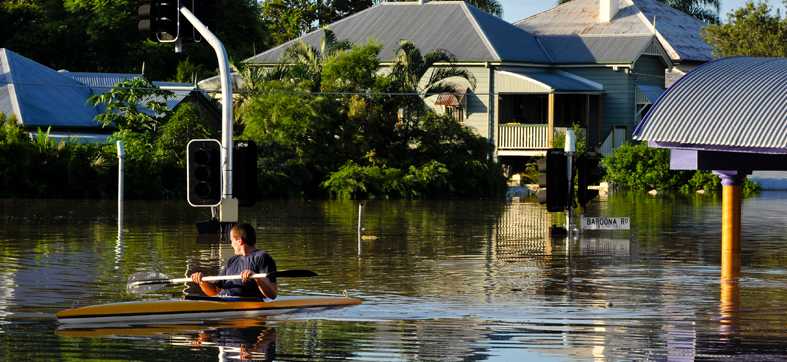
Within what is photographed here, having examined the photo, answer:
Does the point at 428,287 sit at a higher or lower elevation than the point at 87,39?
lower

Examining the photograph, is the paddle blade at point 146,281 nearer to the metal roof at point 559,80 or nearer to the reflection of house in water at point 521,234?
the reflection of house in water at point 521,234

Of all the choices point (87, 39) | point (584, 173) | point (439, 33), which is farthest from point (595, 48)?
point (584, 173)

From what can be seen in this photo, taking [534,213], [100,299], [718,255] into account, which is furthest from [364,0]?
Answer: [100,299]

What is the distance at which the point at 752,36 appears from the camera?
249 feet

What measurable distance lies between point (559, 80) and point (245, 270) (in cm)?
4725

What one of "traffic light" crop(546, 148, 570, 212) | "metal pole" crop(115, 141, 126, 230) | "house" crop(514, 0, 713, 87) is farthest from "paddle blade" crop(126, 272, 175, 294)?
"house" crop(514, 0, 713, 87)

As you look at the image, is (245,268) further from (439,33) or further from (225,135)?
(439,33)

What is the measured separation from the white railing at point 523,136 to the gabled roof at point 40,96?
51.3 feet

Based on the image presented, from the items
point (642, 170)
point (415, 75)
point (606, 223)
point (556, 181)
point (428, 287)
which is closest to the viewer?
point (428, 287)

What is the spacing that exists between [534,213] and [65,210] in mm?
12885

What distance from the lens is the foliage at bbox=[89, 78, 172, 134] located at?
5366 cm

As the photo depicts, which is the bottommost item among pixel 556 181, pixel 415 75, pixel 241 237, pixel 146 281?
pixel 146 281

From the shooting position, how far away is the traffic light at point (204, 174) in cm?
1936

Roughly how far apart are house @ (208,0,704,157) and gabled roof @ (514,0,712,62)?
3.68 metres
